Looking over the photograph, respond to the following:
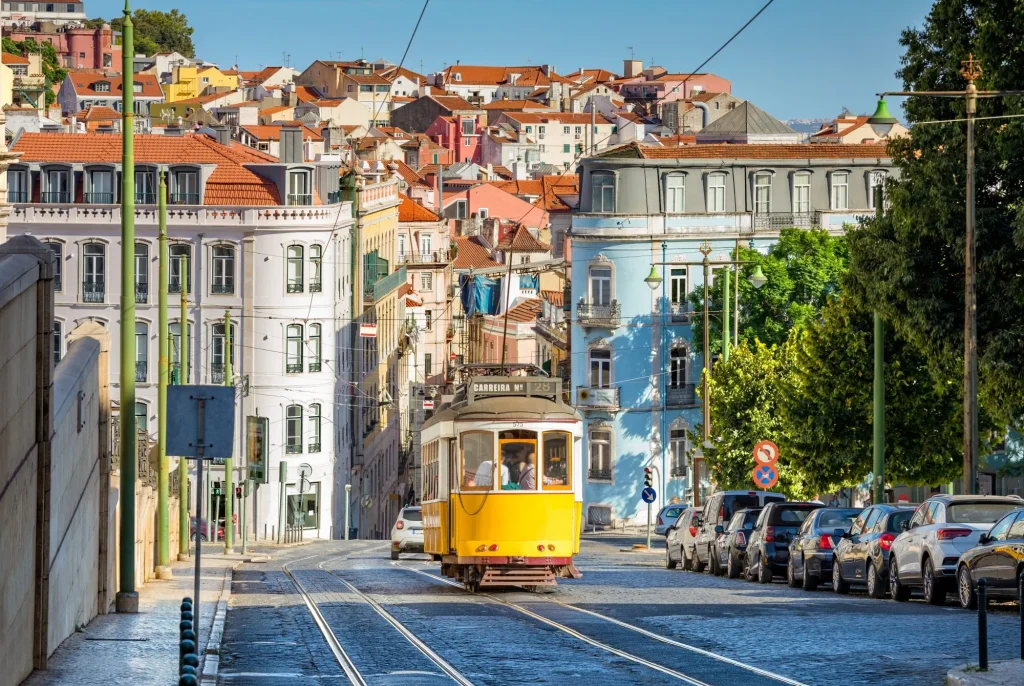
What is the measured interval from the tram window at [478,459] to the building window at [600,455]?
49476 mm

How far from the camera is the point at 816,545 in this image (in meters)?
29.7

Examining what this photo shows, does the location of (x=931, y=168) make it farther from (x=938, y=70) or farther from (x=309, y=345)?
(x=309, y=345)

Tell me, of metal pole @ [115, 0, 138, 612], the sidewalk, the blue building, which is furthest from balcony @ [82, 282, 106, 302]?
metal pole @ [115, 0, 138, 612]

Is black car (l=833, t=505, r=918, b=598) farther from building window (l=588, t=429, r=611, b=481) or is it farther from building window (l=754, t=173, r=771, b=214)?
building window (l=754, t=173, r=771, b=214)

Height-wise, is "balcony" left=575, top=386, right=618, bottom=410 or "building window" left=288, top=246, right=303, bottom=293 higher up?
"building window" left=288, top=246, right=303, bottom=293

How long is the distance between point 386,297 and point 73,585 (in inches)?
3046

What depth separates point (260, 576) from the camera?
3688 cm

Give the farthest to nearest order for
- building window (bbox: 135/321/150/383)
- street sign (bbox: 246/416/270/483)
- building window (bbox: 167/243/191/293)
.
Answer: building window (bbox: 167/243/191/293)
building window (bbox: 135/321/150/383)
street sign (bbox: 246/416/270/483)

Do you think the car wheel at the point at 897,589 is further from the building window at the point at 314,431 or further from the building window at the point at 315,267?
the building window at the point at 315,267

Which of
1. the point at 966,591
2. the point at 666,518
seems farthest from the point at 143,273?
the point at 966,591

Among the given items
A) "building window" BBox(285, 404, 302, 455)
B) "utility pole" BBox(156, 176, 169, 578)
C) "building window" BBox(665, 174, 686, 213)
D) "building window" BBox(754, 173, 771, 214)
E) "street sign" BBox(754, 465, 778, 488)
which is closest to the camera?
"utility pole" BBox(156, 176, 169, 578)

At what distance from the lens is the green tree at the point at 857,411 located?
4550 centimetres

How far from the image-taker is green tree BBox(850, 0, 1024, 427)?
32656 mm

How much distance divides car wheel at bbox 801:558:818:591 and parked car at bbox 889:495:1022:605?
354 cm
